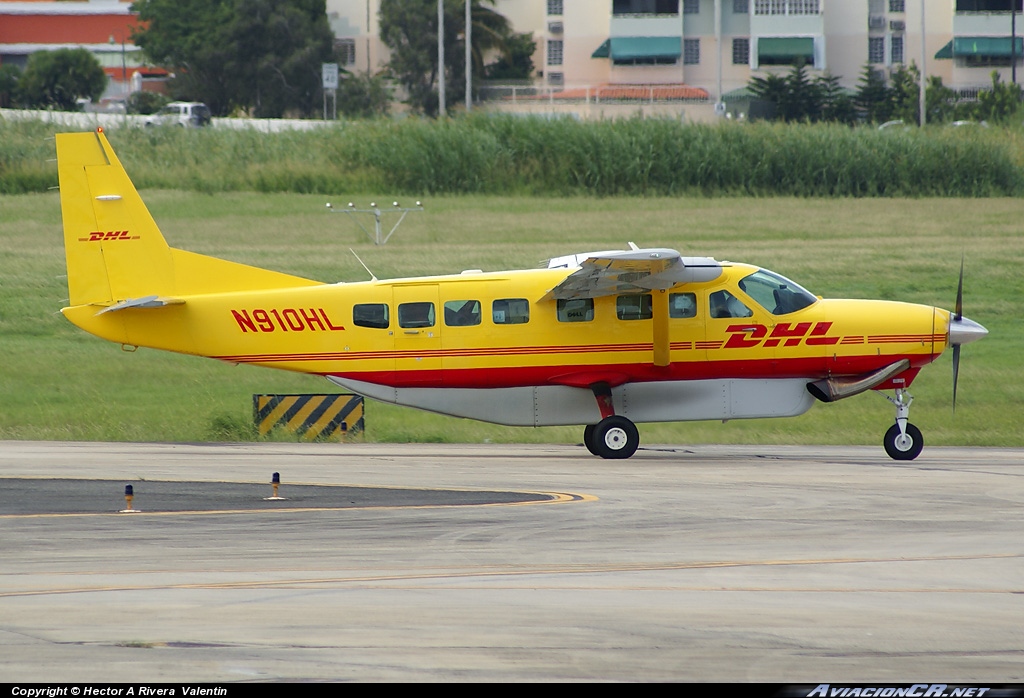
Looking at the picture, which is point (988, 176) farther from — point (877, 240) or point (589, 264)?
point (589, 264)

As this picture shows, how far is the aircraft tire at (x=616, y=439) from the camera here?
57.6 feet

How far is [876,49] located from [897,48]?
125cm

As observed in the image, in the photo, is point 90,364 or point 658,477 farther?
point 90,364

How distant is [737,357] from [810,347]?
0.92m

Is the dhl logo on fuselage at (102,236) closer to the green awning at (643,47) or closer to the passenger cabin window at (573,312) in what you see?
the passenger cabin window at (573,312)

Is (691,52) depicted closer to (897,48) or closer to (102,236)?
(897,48)

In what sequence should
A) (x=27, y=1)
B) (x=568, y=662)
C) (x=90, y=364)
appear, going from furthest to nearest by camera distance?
(x=27, y=1)
(x=90, y=364)
(x=568, y=662)

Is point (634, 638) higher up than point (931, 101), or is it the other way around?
point (931, 101)

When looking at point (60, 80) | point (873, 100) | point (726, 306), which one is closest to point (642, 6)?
point (873, 100)

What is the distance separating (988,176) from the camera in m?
51.0

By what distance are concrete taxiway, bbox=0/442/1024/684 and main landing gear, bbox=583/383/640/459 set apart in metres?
0.78

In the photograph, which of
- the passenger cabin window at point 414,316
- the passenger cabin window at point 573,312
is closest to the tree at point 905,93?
the passenger cabin window at point 573,312

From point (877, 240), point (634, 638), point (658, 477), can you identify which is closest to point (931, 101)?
point (877, 240)
